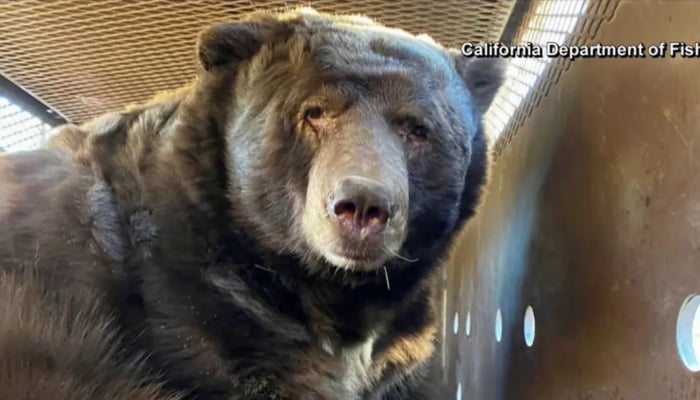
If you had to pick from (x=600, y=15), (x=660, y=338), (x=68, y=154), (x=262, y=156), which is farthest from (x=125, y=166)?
(x=660, y=338)

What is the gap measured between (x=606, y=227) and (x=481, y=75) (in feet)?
2.16

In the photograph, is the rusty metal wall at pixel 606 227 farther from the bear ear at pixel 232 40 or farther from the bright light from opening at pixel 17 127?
the bright light from opening at pixel 17 127

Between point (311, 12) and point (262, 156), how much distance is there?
0.42m

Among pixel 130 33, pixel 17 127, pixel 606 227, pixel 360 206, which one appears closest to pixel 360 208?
pixel 360 206

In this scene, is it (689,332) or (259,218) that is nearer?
(689,332)

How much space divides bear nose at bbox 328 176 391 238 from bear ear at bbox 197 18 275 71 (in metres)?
0.48

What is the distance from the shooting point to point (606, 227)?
4.60ft

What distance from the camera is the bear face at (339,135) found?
1534 mm

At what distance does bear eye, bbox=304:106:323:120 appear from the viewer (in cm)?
162

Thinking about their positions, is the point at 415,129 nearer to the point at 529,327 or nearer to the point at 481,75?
the point at 481,75

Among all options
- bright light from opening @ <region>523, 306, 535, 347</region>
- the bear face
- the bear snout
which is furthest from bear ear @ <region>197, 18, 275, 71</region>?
bright light from opening @ <region>523, 306, 535, 347</region>

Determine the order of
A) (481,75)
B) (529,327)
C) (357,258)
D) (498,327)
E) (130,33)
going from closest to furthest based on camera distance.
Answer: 1. (357,258)
2. (529,327)
3. (481,75)
4. (498,327)
5. (130,33)

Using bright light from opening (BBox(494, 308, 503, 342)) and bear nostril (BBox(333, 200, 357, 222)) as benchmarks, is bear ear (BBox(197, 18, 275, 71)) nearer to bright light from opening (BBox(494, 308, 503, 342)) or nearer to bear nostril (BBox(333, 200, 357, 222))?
bear nostril (BBox(333, 200, 357, 222))

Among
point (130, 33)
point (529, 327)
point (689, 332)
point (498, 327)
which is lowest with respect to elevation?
point (498, 327)
